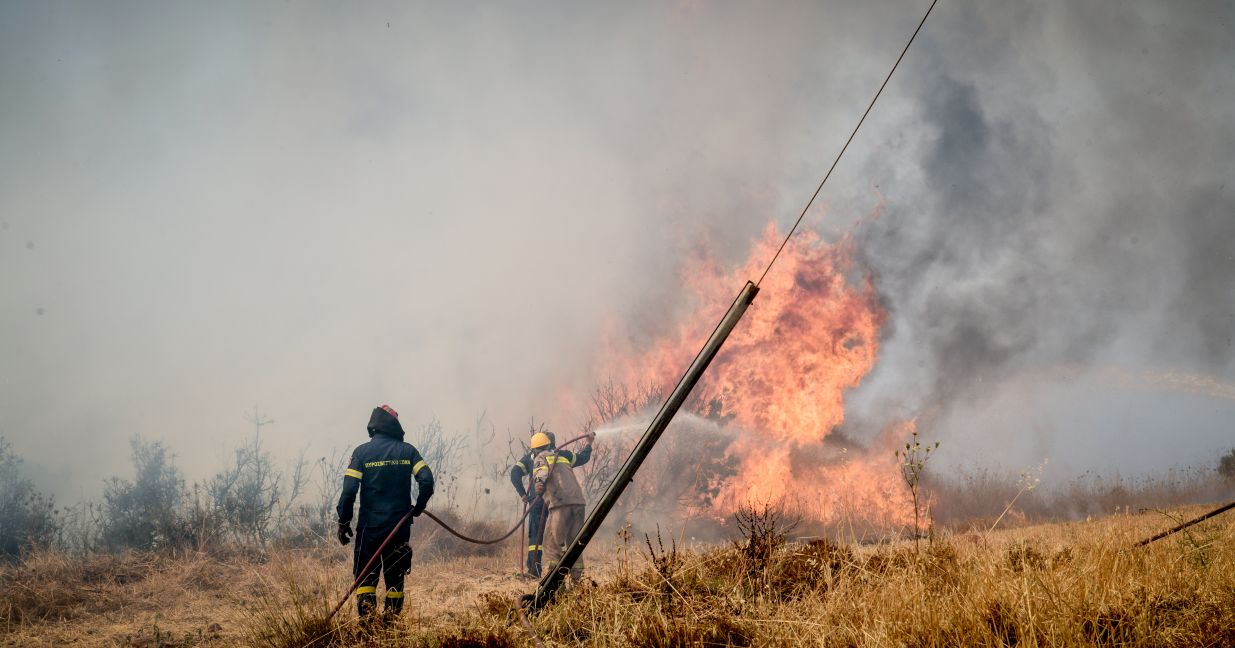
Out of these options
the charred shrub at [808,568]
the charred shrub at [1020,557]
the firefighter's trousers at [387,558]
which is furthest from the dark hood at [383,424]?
the charred shrub at [1020,557]

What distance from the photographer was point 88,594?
9586 millimetres

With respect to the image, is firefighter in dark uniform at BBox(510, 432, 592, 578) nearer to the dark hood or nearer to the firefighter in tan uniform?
the firefighter in tan uniform

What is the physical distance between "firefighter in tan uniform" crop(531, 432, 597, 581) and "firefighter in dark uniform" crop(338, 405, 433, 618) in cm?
346

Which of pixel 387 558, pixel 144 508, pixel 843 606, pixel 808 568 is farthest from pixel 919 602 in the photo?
Answer: pixel 144 508

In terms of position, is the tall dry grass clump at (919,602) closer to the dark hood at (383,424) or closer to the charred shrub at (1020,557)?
the charred shrub at (1020,557)

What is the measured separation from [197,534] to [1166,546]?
54.7 feet

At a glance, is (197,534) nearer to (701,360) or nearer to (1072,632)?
(701,360)

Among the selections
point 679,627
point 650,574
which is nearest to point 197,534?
point 650,574

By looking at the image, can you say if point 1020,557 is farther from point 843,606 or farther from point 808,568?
point 843,606

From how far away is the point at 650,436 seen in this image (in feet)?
13.6

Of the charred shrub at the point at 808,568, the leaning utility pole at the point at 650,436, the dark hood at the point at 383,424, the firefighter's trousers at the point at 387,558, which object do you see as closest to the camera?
the leaning utility pole at the point at 650,436

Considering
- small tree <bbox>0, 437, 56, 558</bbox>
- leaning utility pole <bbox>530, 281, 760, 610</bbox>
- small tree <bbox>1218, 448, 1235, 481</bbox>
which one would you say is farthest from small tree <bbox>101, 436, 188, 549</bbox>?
small tree <bbox>1218, 448, 1235, 481</bbox>

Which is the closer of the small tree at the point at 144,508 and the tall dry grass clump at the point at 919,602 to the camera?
the tall dry grass clump at the point at 919,602

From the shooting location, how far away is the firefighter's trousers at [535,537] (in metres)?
10.7
